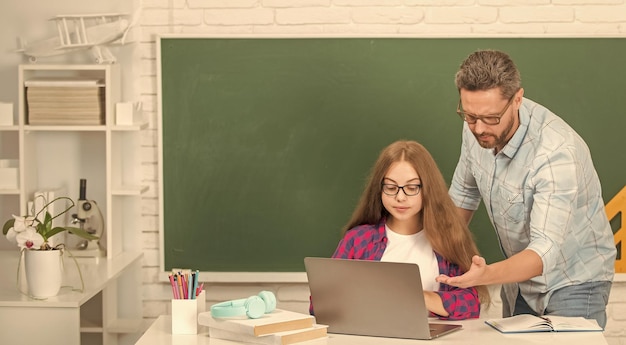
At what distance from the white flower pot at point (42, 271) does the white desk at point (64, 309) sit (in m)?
0.03

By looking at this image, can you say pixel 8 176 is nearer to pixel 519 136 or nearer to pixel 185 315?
pixel 185 315

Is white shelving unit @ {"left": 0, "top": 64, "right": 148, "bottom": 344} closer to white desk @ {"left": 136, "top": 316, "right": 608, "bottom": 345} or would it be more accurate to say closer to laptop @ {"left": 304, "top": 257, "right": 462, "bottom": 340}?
white desk @ {"left": 136, "top": 316, "right": 608, "bottom": 345}

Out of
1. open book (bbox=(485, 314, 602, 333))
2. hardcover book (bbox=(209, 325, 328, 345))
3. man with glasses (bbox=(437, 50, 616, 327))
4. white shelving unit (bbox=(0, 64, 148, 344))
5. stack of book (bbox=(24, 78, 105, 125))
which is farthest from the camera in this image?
white shelving unit (bbox=(0, 64, 148, 344))

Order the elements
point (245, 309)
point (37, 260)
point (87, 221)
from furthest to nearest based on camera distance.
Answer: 1. point (87, 221)
2. point (37, 260)
3. point (245, 309)

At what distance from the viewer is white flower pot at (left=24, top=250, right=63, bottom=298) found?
286cm

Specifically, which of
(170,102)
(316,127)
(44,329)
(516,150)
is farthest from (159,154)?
(516,150)

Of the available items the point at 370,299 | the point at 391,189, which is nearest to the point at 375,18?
the point at 391,189

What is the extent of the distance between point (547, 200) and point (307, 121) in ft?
4.01

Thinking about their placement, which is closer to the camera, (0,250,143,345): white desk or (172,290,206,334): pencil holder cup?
(172,290,206,334): pencil holder cup

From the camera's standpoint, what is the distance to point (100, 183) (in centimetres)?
365

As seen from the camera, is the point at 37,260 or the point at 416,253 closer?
the point at 416,253

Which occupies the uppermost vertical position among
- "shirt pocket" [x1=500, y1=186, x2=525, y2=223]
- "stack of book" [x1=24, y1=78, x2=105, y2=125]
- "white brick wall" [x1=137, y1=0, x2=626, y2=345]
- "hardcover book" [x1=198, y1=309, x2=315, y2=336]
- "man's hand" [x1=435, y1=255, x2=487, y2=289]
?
"white brick wall" [x1=137, y1=0, x2=626, y2=345]

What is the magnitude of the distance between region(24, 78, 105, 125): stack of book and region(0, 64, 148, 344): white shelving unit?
0.34 feet

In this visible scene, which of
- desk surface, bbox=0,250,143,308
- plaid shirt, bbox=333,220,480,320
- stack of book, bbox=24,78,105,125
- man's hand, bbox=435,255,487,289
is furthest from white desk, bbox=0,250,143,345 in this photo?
man's hand, bbox=435,255,487,289
